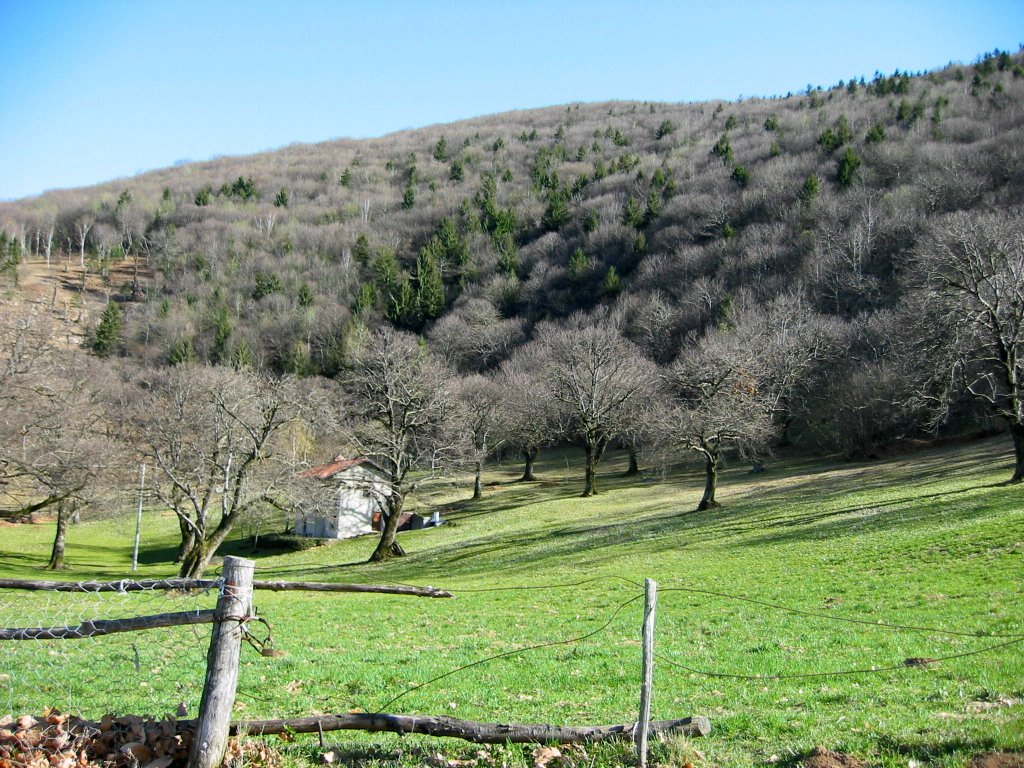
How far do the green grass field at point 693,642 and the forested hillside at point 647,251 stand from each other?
76.3 feet

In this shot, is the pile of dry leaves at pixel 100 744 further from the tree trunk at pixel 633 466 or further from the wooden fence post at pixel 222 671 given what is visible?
the tree trunk at pixel 633 466

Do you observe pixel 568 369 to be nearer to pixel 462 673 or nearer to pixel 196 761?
pixel 462 673

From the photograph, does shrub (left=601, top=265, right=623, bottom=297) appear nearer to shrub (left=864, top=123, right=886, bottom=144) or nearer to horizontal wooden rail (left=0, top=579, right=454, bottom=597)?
shrub (left=864, top=123, right=886, bottom=144)

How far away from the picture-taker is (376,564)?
4125 cm

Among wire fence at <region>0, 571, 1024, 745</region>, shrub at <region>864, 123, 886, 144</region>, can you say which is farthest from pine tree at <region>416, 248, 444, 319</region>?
wire fence at <region>0, 571, 1024, 745</region>

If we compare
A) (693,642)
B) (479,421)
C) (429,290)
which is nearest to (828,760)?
(693,642)

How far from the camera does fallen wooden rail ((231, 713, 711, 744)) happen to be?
651 centimetres

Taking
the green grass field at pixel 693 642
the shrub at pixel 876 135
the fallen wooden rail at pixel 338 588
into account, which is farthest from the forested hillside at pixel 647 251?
the fallen wooden rail at pixel 338 588

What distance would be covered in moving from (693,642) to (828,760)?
7.63m

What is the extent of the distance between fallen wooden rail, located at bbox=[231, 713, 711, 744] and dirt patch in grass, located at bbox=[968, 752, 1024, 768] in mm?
2849

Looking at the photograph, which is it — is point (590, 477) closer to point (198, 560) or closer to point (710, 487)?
point (710, 487)

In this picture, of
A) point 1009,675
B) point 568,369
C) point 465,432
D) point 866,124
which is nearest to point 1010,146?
point 866,124

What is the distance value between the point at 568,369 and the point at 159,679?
5727 centimetres

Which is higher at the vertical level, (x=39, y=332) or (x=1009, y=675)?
(x=39, y=332)
